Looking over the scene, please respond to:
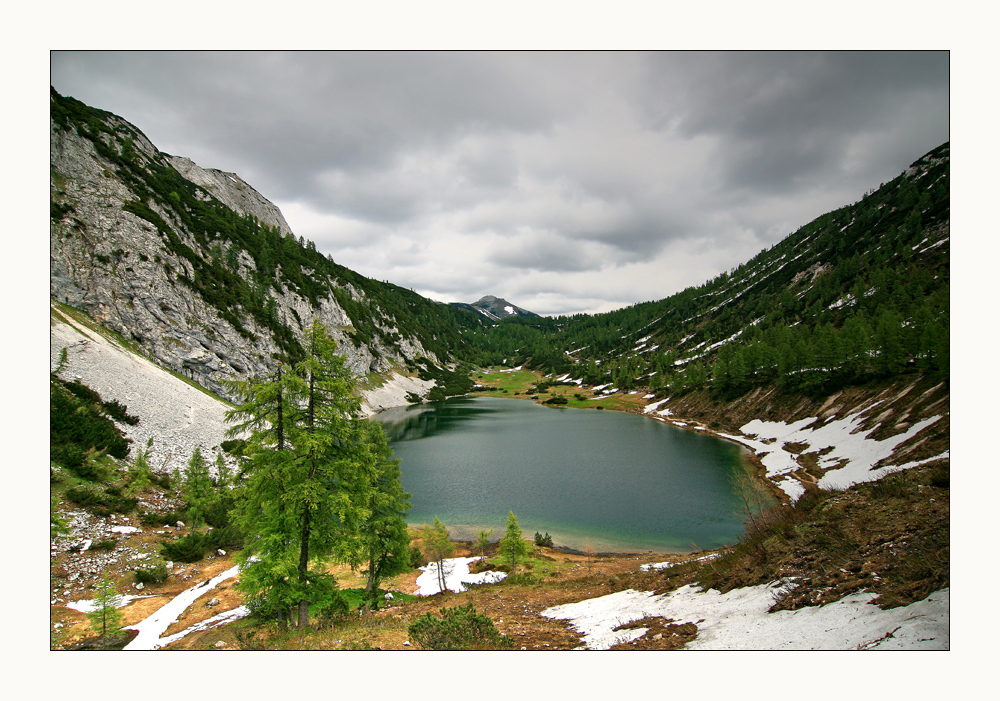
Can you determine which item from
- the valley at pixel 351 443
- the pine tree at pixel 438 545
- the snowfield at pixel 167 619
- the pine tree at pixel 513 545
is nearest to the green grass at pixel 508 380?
the valley at pixel 351 443

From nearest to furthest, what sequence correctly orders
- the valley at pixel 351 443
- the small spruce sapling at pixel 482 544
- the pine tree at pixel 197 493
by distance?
1. the valley at pixel 351 443
2. the pine tree at pixel 197 493
3. the small spruce sapling at pixel 482 544

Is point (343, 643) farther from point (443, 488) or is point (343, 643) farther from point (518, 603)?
point (443, 488)

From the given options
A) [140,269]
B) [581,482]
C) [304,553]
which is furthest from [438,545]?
[140,269]

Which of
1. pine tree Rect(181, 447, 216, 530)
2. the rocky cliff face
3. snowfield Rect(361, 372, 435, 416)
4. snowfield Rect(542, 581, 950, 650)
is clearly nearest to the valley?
snowfield Rect(542, 581, 950, 650)

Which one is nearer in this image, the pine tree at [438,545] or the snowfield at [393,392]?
the pine tree at [438,545]

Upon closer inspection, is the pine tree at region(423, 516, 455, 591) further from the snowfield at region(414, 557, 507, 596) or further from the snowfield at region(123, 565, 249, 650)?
the snowfield at region(123, 565, 249, 650)

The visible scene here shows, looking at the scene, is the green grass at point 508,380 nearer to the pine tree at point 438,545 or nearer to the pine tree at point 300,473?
the pine tree at point 438,545
